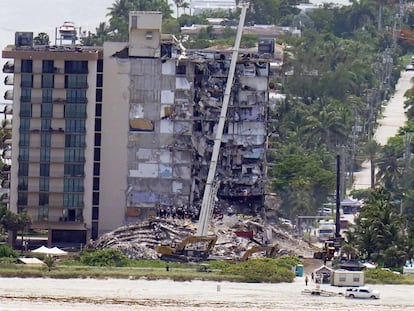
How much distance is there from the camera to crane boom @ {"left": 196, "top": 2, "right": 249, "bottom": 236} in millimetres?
156250

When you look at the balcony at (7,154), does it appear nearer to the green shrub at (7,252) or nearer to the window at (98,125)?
the window at (98,125)

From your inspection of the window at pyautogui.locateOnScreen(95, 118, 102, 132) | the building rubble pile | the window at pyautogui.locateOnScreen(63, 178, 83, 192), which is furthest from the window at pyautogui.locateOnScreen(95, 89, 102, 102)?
the building rubble pile

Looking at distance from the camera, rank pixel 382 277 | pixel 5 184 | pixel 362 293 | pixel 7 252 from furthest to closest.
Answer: pixel 5 184
pixel 7 252
pixel 382 277
pixel 362 293

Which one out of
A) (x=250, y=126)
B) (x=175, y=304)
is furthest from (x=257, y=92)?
(x=175, y=304)

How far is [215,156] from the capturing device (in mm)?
161250

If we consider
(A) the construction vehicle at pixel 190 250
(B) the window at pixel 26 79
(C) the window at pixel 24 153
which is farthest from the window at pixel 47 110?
(A) the construction vehicle at pixel 190 250

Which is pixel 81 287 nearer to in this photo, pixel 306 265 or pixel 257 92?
pixel 306 265

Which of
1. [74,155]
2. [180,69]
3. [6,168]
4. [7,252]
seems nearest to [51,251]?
[7,252]

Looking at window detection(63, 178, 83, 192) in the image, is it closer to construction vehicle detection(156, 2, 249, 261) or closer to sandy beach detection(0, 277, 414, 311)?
construction vehicle detection(156, 2, 249, 261)

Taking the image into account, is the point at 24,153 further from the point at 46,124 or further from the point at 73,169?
the point at 73,169

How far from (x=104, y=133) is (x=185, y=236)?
13403 mm

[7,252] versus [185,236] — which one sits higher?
[185,236]

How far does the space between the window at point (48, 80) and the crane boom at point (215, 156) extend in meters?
10.4

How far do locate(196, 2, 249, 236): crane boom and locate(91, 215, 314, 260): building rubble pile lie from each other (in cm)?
124
